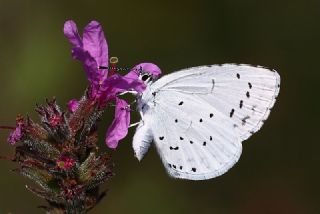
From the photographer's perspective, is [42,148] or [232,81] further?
[232,81]

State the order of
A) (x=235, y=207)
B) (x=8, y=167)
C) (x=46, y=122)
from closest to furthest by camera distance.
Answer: (x=46, y=122) < (x=8, y=167) < (x=235, y=207)

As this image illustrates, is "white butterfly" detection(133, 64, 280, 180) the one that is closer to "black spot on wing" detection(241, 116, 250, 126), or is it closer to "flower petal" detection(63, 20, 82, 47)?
"black spot on wing" detection(241, 116, 250, 126)

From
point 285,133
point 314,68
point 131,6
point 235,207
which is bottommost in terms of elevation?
point 235,207

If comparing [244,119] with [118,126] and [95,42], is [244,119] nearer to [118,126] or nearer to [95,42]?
[118,126]

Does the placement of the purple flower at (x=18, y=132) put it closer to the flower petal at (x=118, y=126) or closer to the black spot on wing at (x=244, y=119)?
the flower petal at (x=118, y=126)

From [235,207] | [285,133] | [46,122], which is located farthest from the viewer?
[285,133]

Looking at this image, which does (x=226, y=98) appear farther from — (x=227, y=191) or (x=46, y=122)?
(x=227, y=191)

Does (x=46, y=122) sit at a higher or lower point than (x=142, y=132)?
higher

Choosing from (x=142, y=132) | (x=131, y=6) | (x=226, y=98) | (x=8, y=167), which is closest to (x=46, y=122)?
(x=142, y=132)
